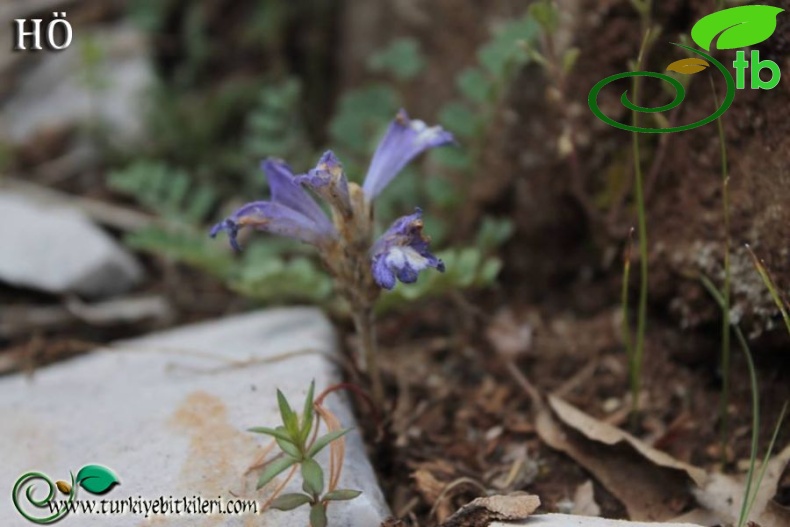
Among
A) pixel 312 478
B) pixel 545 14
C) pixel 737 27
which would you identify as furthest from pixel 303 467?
pixel 737 27

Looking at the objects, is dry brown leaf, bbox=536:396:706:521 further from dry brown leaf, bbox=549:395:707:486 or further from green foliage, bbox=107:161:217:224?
green foliage, bbox=107:161:217:224

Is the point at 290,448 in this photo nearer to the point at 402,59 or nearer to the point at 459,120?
the point at 459,120

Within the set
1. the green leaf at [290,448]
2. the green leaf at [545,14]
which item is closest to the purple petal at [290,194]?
the green leaf at [290,448]

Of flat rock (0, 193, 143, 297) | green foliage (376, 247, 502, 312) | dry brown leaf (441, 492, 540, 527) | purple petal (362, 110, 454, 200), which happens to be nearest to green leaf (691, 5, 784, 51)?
purple petal (362, 110, 454, 200)

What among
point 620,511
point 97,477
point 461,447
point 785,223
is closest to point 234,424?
point 97,477

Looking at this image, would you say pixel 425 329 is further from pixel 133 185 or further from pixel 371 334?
pixel 133 185

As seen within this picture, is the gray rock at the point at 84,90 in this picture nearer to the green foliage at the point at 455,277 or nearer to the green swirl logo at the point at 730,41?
the green foliage at the point at 455,277
